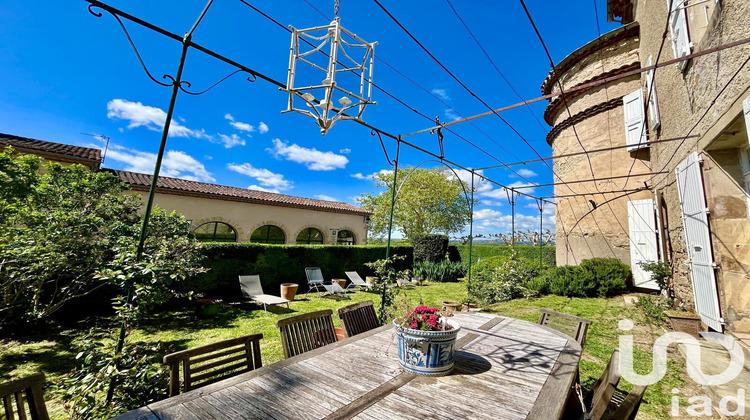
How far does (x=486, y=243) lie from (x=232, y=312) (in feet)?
53.2

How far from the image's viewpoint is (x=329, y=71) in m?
2.52

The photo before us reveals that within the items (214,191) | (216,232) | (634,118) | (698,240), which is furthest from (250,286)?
(634,118)

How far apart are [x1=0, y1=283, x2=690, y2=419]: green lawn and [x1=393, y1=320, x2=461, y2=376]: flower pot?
99cm

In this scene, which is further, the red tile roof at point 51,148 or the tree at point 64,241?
the red tile roof at point 51,148

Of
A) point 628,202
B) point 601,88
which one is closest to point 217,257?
point 628,202

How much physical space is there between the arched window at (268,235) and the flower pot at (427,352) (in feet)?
40.7

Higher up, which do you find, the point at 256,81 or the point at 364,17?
the point at 364,17

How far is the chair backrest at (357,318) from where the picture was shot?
2912mm

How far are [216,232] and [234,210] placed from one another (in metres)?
1.16

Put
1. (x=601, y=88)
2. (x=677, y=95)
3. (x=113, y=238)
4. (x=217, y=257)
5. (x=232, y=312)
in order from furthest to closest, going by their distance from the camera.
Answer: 1. (x=601, y=88)
2. (x=217, y=257)
3. (x=232, y=312)
4. (x=677, y=95)
5. (x=113, y=238)

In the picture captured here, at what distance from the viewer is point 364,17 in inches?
142

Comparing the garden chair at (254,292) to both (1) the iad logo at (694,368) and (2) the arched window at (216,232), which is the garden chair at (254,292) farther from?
(1) the iad logo at (694,368)

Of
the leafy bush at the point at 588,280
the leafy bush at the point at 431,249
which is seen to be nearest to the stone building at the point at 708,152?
the leafy bush at the point at 588,280

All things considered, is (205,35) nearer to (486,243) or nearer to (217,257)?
(217,257)
